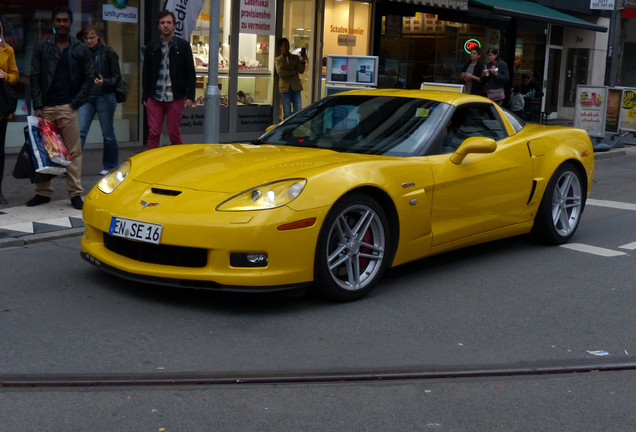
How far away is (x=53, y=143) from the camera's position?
809 cm

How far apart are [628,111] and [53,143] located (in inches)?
549

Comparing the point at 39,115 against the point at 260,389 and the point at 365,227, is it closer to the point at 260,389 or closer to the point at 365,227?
the point at 365,227

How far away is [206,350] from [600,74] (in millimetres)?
24800

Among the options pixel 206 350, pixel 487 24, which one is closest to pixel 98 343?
pixel 206 350

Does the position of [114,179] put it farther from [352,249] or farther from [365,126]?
[365,126]

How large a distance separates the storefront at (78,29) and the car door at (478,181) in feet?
20.7

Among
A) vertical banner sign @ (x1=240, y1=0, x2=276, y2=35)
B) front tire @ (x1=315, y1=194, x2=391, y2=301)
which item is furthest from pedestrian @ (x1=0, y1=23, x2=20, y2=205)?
vertical banner sign @ (x1=240, y1=0, x2=276, y2=35)

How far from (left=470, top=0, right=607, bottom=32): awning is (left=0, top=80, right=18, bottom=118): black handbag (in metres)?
12.3

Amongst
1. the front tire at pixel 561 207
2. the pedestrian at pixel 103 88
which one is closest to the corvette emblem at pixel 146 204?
the front tire at pixel 561 207

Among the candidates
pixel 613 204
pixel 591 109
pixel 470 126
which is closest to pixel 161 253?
pixel 470 126

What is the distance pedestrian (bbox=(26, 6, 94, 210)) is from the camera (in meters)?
8.20

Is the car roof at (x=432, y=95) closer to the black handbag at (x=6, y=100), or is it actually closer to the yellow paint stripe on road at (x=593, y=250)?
the yellow paint stripe on road at (x=593, y=250)

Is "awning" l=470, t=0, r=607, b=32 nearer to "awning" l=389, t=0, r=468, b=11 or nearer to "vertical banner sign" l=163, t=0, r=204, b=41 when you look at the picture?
"awning" l=389, t=0, r=468, b=11

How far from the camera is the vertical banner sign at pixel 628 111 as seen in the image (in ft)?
61.0
